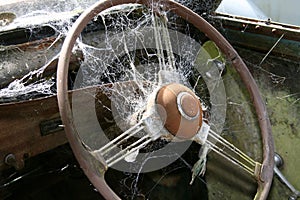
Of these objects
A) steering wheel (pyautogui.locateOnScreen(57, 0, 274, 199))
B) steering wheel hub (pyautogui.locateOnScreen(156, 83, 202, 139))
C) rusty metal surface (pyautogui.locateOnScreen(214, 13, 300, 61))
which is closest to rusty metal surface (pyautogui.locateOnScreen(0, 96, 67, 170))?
steering wheel (pyautogui.locateOnScreen(57, 0, 274, 199))

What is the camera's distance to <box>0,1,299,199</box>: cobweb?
1.79 m

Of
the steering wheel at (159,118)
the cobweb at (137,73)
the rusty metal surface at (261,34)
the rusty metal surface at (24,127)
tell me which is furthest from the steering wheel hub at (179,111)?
the rusty metal surface at (261,34)

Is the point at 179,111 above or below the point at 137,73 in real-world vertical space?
above

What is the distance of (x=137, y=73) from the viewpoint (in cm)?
197

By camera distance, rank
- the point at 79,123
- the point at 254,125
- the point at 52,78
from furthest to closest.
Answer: the point at 254,125 < the point at 52,78 < the point at 79,123

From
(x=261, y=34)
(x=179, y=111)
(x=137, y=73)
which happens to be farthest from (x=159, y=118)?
(x=261, y=34)

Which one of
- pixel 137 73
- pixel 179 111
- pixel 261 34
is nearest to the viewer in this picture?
pixel 179 111

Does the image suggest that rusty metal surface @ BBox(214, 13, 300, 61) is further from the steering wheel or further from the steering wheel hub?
the steering wheel hub

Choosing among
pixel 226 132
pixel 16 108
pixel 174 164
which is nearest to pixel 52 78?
pixel 16 108

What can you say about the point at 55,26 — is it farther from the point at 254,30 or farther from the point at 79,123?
the point at 254,30

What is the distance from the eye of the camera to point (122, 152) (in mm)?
1457

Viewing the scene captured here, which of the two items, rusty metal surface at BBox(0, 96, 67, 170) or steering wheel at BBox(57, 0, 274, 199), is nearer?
steering wheel at BBox(57, 0, 274, 199)

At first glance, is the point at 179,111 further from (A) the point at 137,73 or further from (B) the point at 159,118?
(A) the point at 137,73

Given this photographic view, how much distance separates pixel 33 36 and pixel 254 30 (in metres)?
1.21
